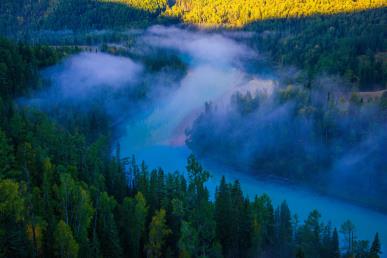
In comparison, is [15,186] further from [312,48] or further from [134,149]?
[312,48]

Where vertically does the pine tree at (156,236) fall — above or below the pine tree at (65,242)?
below

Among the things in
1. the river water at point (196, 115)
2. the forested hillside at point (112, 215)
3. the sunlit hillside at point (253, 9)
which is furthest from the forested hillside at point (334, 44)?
the forested hillside at point (112, 215)

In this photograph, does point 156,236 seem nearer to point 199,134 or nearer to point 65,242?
point 65,242

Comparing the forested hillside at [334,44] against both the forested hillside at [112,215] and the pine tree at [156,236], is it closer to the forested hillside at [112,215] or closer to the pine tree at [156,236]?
the forested hillside at [112,215]

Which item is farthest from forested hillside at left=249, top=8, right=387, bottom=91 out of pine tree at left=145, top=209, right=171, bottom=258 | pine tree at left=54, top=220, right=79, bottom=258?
pine tree at left=54, top=220, right=79, bottom=258

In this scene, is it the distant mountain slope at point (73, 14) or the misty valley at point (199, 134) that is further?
the distant mountain slope at point (73, 14)

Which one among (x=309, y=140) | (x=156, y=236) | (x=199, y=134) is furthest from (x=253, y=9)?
(x=156, y=236)

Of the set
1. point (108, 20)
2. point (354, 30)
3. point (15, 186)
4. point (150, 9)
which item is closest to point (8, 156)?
point (15, 186)
